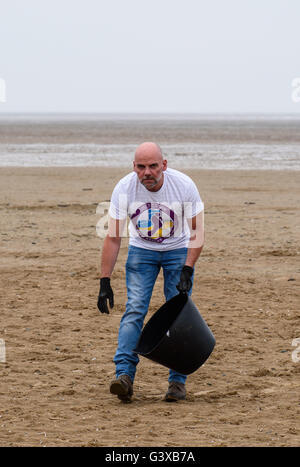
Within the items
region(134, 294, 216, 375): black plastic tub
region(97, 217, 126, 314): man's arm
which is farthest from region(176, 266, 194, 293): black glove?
region(97, 217, 126, 314): man's arm

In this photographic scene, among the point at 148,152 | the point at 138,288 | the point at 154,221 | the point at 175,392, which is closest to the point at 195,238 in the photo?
the point at 154,221

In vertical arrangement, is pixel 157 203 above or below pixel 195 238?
above

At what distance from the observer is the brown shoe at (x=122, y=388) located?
4906 mm

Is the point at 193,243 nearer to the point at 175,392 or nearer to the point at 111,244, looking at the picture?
the point at 111,244

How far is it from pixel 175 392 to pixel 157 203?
1200mm

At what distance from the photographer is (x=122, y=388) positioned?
4902 mm

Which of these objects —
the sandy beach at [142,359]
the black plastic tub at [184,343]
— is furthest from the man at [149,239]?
the sandy beach at [142,359]

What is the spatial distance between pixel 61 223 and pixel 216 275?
404cm

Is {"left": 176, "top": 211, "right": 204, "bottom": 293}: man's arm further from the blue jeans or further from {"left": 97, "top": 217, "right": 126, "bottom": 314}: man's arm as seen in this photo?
{"left": 97, "top": 217, "right": 126, "bottom": 314}: man's arm

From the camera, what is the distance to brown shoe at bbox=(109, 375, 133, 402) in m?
4.91

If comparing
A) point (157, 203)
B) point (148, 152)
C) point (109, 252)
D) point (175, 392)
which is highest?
point (148, 152)

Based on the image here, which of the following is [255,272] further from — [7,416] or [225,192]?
[225,192]

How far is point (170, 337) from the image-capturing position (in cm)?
492
